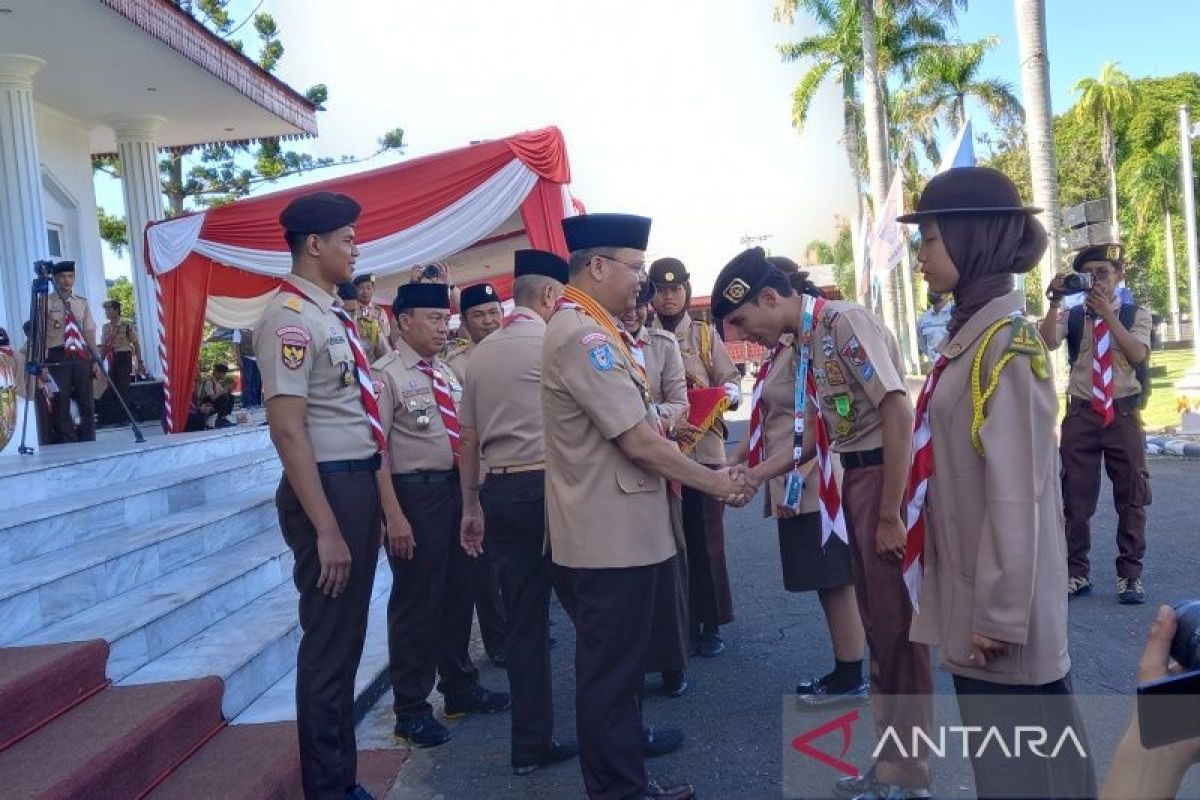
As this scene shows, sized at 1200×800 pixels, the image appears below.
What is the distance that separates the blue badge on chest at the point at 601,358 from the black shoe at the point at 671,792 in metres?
1.49

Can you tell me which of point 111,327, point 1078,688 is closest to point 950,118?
point 111,327

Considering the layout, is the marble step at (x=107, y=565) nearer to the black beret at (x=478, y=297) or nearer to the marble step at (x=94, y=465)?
the marble step at (x=94, y=465)

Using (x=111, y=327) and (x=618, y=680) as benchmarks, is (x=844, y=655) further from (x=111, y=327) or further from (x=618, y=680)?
(x=111, y=327)

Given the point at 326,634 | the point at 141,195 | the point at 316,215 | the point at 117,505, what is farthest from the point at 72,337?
the point at 326,634

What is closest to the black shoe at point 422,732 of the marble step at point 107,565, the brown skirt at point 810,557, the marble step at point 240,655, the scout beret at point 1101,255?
the marble step at point 240,655

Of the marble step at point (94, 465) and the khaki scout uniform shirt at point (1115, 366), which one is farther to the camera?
the khaki scout uniform shirt at point (1115, 366)

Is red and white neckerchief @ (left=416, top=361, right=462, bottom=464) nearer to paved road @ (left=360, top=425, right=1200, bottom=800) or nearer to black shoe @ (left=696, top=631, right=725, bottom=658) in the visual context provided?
paved road @ (left=360, top=425, right=1200, bottom=800)

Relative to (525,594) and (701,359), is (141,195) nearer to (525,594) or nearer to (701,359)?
(701,359)

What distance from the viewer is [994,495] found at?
214 centimetres

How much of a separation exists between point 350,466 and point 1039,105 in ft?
43.7

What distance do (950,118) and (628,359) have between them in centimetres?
3470

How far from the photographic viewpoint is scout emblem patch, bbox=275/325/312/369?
3.10m

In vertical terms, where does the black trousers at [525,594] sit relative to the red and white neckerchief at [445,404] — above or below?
below

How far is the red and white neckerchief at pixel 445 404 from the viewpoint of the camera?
4.51 metres
